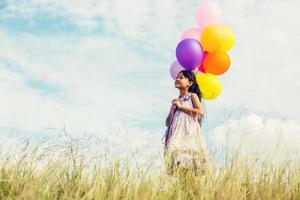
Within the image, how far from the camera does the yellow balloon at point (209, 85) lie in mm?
5930

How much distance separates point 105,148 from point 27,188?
3.19 ft

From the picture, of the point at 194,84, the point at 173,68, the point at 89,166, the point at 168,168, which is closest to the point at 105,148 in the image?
the point at 89,166

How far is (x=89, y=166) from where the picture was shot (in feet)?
12.9

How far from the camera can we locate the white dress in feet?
15.9

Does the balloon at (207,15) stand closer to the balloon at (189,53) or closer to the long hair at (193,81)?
the balloon at (189,53)

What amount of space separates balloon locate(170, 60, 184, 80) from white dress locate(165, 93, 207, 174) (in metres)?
0.66

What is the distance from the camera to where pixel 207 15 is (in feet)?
21.1

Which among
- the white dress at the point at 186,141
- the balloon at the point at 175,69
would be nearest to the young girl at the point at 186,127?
the white dress at the point at 186,141

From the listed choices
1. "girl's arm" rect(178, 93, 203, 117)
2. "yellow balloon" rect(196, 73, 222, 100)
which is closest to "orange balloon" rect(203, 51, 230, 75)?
"yellow balloon" rect(196, 73, 222, 100)

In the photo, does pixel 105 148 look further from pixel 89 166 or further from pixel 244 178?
pixel 244 178

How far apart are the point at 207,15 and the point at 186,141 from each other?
1864 millimetres

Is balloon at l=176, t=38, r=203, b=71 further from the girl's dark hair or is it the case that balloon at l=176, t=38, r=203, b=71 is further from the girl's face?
the girl's face

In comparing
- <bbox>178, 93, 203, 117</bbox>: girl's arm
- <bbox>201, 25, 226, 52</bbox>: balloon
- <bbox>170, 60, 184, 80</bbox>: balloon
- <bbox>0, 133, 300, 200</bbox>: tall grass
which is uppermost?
<bbox>201, 25, 226, 52</bbox>: balloon

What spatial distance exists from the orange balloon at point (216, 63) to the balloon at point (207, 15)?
1.43ft
